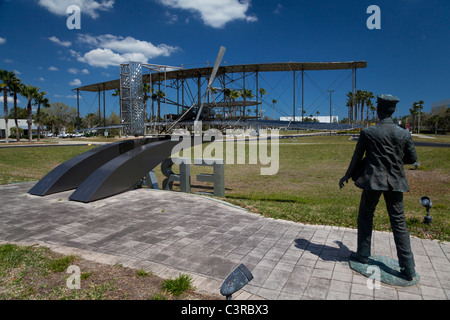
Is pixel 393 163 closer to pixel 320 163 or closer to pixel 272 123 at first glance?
pixel 320 163

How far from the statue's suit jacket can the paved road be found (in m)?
1.38

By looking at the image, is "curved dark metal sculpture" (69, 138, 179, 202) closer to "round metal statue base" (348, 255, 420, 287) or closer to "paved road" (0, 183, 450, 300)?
"paved road" (0, 183, 450, 300)

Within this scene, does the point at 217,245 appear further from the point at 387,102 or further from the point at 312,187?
the point at 312,187

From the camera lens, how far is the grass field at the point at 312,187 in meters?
6.94

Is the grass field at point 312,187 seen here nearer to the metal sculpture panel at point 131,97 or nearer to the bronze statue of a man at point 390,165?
the bronze statue of a man at point 390,165

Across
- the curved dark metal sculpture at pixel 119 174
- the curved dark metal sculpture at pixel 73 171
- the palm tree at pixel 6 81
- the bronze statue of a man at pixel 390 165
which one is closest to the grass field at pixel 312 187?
the bronze statue of a man at pixel 390 165

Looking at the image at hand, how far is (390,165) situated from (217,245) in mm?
3117

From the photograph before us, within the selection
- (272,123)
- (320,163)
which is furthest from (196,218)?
(272,123)

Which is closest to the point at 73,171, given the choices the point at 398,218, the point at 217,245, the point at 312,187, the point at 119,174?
the point at 119,174

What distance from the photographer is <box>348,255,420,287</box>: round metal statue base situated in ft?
12.8

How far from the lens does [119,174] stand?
8.94m

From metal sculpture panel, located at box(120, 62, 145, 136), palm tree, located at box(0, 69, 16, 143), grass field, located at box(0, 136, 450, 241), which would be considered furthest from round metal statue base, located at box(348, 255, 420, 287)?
palm tree, located at box(0, 69, 16, 143)

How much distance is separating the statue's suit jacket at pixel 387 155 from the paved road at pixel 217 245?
4.54ft
